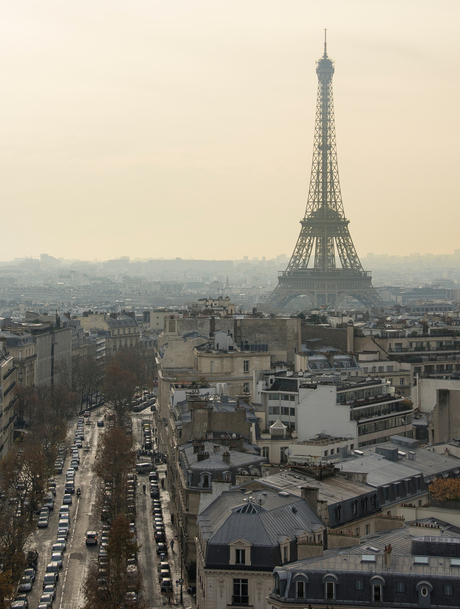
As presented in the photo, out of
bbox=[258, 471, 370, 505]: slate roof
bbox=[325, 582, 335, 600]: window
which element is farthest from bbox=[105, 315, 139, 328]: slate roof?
bbox=[325, 582, 335, 600]: window

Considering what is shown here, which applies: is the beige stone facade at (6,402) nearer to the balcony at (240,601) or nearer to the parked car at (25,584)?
the parked car at (25,584)

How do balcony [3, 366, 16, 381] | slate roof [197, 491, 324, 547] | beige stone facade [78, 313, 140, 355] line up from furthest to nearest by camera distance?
beige stone facade [78, 313, 140, 355], balcony [3, 366, 16, 381], slate roof [197, 491, 324, 547]

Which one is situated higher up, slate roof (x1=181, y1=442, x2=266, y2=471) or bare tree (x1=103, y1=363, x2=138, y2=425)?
slate roof (x1=181, y1=442, x2=266, y2=471)

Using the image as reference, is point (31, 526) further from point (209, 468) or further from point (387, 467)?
point (387, 467)

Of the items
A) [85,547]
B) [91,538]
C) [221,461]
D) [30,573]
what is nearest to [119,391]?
[91,538]

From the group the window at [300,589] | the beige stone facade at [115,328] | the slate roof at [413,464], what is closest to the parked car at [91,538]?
the slate roof at [413,464]

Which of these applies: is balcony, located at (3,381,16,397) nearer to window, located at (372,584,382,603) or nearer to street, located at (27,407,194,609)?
street, located at (27,407,194,609)
